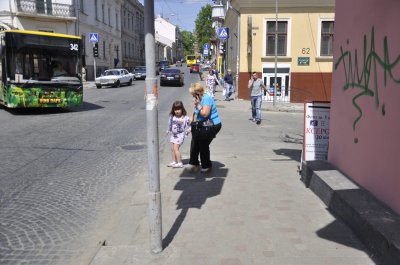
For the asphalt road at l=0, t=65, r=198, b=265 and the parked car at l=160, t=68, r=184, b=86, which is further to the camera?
the parked car at l=160, t=68, r=184, b=86

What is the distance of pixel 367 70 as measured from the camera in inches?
186

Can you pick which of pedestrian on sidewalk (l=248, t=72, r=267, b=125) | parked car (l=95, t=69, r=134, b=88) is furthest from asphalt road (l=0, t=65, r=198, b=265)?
parked car (l=95, t=69, r=134, b=88)

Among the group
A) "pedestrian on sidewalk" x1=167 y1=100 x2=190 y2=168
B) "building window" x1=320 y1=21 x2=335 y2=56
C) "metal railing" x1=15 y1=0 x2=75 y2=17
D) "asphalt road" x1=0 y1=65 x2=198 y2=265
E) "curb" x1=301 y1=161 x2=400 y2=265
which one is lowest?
"asphalt road" x1=0 y1=65 x2=198 y2=265

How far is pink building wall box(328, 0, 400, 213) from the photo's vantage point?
397cm

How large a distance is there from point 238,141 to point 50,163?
4.61 meters

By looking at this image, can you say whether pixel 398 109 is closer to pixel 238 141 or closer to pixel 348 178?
pixel 348 178

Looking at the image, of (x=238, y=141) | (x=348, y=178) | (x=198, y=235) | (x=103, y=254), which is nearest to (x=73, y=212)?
(x=103, y=254)

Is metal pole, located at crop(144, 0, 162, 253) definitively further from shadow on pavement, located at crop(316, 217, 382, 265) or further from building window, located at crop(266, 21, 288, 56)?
building window, located at crop(266, 21, 288, 56)

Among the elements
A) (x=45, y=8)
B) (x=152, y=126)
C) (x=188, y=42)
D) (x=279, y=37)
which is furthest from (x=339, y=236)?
(x=188, y=42)

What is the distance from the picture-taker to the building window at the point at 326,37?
74.2 feet

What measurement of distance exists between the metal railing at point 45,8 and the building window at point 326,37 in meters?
22.5

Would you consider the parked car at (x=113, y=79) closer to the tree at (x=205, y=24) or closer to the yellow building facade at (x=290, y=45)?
the yellow building facade at (x=290, y=45)

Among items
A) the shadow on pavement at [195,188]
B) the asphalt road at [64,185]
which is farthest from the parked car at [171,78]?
the shadow on pavement at [195,188]

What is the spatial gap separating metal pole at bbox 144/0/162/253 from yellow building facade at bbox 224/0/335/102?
768 inches
